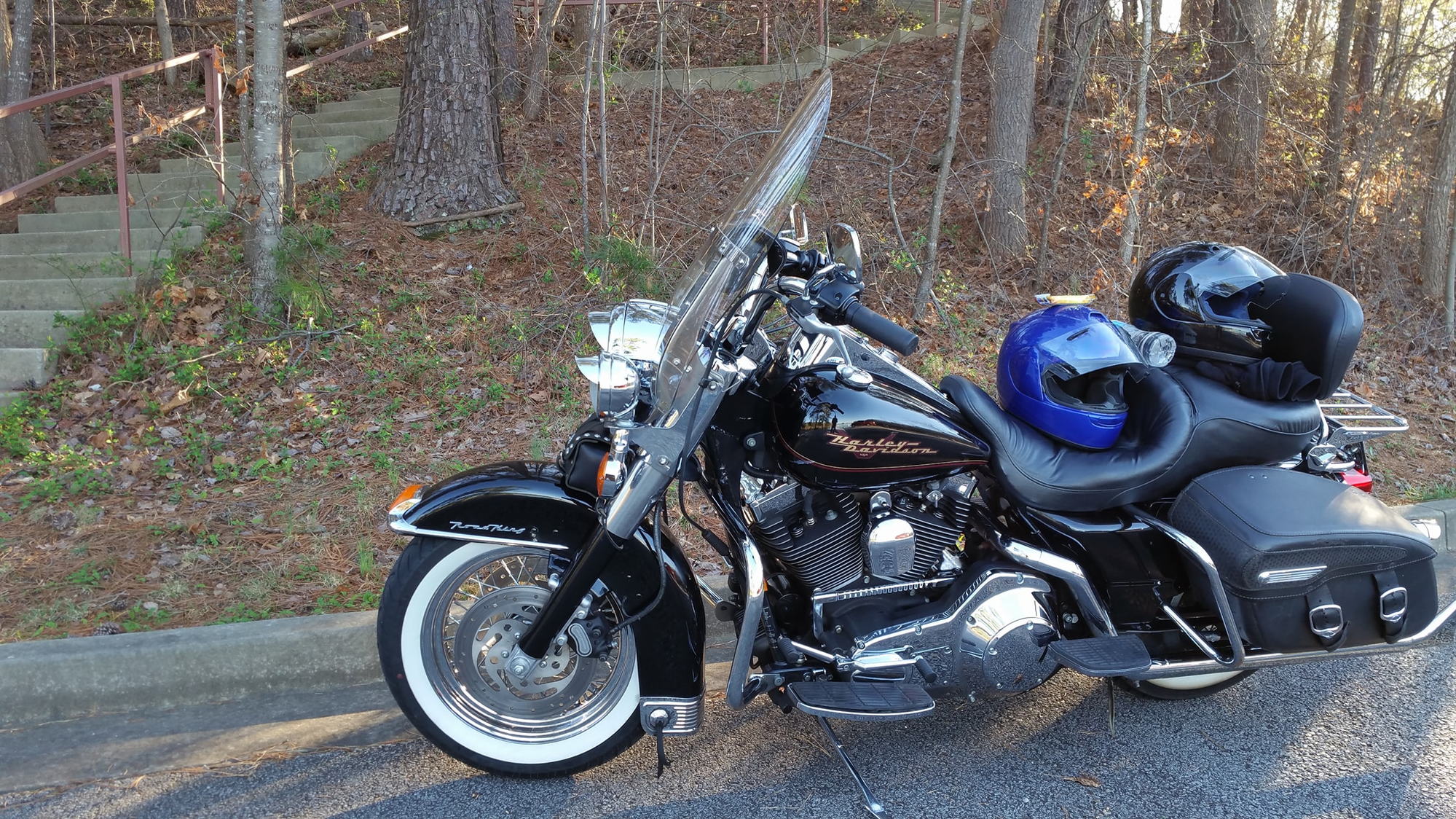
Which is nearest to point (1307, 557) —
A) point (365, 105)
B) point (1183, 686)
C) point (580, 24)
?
point (1183, 686)

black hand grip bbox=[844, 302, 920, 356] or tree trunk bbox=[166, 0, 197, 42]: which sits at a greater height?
tree trunk bbox=[166, 0, 197, 42]

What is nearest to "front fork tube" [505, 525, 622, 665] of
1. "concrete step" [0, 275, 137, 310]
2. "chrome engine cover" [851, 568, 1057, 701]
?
"chrome engine cover" [851, 568, 1057, 701]

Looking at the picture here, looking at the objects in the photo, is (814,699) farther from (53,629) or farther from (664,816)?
(53,629)

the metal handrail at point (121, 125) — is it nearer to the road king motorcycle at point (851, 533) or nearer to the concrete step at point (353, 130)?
the concrete step at point (353, 130)

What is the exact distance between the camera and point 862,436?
2660 mm

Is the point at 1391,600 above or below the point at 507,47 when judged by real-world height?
below

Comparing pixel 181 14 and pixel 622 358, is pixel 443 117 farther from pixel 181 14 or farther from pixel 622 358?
pixel 181 14

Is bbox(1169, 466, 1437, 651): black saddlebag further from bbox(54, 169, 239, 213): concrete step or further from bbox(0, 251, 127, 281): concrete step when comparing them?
bbox(54, 169, 239, 213): concrete step

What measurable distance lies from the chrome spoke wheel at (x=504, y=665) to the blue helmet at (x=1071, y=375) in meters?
1.40

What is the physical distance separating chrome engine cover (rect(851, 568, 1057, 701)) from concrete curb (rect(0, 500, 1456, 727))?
2.94ft

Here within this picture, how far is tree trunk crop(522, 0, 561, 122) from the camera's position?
27.0 feet

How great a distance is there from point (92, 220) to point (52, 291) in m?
1.47

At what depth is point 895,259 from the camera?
23.9ft

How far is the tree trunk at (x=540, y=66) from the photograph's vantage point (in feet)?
27.0
